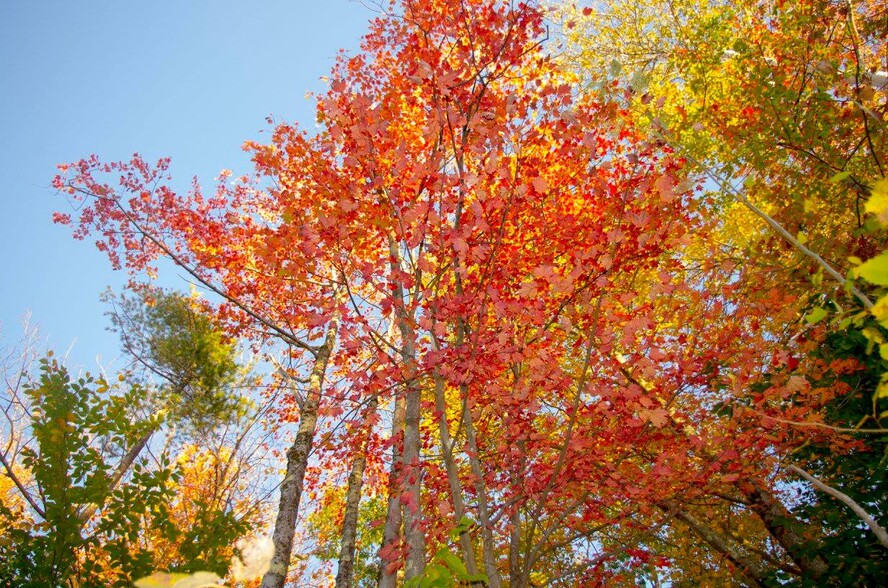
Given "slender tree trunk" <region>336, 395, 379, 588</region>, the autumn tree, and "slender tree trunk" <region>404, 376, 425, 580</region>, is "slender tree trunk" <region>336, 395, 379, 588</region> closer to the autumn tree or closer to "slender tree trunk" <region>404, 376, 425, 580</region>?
"slender tree trunk" <region>404, 376, 425, 580</region>

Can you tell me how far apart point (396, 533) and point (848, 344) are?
16.6 feet

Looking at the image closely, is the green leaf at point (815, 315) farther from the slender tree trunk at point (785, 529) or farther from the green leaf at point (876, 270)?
the slender tree trunk at point (785, 529)

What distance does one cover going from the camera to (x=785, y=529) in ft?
18.6

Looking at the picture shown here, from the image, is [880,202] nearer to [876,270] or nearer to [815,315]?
[876,270]

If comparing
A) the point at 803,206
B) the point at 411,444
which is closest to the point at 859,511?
the point at 803,206

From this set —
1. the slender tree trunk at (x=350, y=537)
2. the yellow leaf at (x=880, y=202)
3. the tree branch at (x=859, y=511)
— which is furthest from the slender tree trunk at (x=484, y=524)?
the slender tree trunk at (x=350, y=537)

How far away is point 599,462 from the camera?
475 cm

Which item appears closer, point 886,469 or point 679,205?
point 886,469

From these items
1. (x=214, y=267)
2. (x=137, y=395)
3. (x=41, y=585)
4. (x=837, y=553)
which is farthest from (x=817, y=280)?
(x=214, y=267)

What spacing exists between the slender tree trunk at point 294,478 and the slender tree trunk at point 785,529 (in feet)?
16.3

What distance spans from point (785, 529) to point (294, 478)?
5.70 metres

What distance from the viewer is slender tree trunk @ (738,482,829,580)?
5.26 meters

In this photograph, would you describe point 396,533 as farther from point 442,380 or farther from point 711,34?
point 711,34

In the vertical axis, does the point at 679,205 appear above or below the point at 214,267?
below
